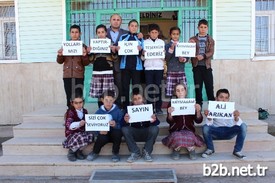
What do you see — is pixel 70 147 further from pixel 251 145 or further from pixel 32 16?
pixel 32 16

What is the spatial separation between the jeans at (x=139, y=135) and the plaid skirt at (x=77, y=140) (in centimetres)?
54

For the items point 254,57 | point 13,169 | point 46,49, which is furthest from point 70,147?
point 254,57

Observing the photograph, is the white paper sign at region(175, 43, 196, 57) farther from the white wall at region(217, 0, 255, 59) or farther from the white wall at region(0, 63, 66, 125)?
the white wall at region(0, 63, 66, 125)

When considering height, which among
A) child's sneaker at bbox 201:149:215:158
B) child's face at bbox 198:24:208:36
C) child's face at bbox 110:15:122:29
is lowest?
child's sneaker at bbox 201:149:215:158

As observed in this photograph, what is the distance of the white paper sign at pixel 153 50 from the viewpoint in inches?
215

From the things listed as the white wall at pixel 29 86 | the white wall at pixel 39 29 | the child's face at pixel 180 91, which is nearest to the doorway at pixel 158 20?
the white wall at pixel 39 29

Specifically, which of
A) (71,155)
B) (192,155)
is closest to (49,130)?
(71,155)

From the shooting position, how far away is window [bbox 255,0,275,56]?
793cm

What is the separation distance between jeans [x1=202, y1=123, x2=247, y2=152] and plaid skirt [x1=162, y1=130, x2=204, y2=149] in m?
0.13

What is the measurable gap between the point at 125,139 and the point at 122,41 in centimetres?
154

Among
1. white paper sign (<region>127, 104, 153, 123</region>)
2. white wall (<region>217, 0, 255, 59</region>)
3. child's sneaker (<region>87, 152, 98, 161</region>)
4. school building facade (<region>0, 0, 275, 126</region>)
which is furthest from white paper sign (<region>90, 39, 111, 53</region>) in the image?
white wall (<region>217, 0, 255, 59</region>)

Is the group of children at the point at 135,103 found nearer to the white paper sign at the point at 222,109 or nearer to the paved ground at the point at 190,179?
the white paper sign at the point at 222,109

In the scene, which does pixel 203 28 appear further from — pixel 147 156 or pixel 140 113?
pixel 147 156

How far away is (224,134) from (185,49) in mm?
1465
